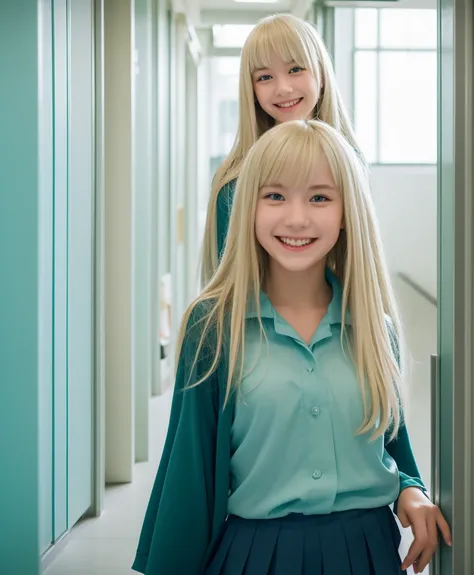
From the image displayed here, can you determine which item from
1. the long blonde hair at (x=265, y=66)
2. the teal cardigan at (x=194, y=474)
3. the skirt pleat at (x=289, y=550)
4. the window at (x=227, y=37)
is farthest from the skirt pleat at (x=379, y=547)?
the window at (x=227, y=37)

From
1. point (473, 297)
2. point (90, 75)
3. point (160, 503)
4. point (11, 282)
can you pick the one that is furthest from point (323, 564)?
point (90, 75)

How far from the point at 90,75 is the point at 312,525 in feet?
5.99

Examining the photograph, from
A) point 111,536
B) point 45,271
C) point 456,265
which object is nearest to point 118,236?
point 45,271

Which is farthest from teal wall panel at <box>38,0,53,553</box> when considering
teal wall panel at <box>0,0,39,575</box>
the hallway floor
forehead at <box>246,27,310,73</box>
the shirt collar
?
the shirt collar

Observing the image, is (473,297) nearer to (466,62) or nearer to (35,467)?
(466,62)

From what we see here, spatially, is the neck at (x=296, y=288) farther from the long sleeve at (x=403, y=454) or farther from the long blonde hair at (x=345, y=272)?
the long sleeve at (x=403, y=454)

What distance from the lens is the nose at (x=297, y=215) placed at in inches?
53.8

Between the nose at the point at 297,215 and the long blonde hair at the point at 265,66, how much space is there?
0.79m

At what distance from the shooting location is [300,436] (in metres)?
1.39

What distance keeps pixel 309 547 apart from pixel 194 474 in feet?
0.73

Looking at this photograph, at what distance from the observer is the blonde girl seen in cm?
138

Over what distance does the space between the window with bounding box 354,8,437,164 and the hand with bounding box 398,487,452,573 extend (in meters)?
2.49

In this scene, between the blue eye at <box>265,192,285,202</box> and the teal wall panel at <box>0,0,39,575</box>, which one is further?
the teal wall panel at <box>0,0,39,575</box>

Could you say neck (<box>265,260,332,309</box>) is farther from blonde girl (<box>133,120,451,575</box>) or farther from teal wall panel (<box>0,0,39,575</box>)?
teal wall panel (<box>0,0,39,575</box>)
